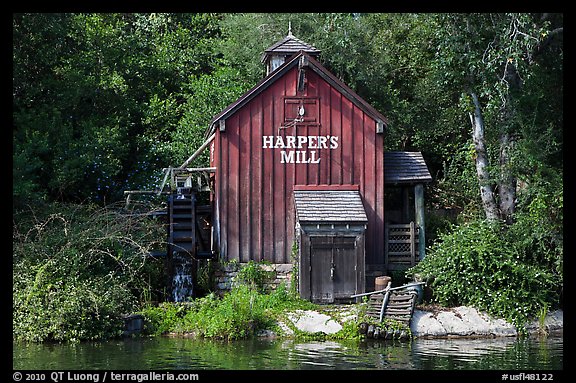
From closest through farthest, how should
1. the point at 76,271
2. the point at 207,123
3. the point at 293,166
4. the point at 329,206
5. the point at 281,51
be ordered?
the point at 76,271 → the point at 329,206 → the point at 293,166 → the point at 281,51 → the point at 207,123

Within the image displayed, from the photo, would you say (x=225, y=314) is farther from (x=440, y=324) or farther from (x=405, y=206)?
(x=405, y=206)

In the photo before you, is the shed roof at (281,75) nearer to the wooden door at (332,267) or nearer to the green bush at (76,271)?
the green bush at (76,271)

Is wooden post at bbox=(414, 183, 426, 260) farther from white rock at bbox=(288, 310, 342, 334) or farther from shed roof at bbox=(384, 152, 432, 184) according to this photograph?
white rock at bbox=(288, 310, 342, 334)

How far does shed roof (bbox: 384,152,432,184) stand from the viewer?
84.3 feet

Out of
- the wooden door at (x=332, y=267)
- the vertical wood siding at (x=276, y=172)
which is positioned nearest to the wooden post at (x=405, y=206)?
the vertical wood siding at (x=276, y=172)

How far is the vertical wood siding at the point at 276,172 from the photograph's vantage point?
25172 mm

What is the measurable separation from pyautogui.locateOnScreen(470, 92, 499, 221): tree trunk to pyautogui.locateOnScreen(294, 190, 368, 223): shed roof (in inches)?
141

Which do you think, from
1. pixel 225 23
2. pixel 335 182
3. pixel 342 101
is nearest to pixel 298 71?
pixel 342 101

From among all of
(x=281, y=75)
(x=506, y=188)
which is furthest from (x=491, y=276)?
(x=281, y=75)

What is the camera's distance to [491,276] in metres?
22.6

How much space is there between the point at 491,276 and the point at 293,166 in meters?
6.02

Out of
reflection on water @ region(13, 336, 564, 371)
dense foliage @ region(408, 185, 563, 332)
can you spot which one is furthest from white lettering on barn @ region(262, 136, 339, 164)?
reflection on water @ region(13, 336, 564, 371)

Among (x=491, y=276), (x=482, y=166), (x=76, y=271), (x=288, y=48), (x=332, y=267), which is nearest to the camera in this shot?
(x=76, y=271)
